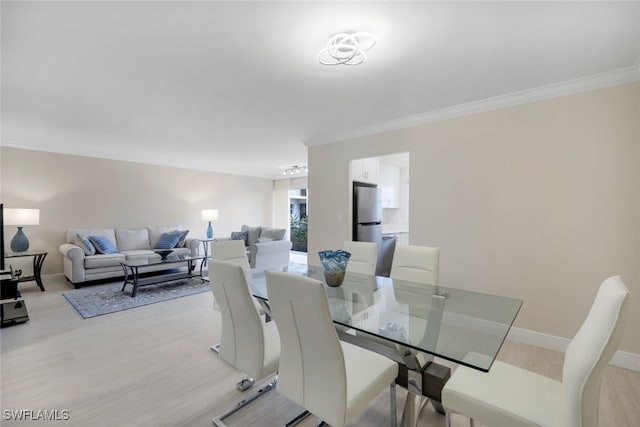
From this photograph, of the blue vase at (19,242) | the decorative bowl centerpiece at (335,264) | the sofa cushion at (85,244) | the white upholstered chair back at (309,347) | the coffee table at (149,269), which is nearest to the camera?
the white upholstered chair back at (309,347)

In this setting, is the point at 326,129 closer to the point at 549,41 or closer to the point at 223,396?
the point at 549,41

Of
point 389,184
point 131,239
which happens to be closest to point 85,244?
point 131,239

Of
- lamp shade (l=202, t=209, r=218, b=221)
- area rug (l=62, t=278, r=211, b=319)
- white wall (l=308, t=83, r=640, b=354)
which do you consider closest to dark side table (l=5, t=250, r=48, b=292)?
area rug (l=62, t=278, r=211, b=319)

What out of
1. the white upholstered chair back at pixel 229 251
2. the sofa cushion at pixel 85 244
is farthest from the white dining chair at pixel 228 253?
the sofa cushion at pixel 85 244

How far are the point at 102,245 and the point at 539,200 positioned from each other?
620 centimetres

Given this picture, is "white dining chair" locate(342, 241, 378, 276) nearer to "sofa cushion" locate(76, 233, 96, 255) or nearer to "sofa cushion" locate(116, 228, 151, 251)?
"sofa cushion" locate(76, 233, 96, 255)

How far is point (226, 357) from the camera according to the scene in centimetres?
170

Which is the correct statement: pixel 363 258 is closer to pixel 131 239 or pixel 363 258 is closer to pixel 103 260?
pixel 103 260

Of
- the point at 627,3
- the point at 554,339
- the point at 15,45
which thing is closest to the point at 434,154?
the point at 627,3

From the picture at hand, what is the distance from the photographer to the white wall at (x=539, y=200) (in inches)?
90.0

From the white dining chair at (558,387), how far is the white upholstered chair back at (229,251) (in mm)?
2093

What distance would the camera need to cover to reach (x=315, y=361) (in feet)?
3.94

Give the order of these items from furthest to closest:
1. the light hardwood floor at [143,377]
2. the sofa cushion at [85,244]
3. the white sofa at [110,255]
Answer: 1. the sofa cushion at [85,244]
2. the white sofa at [110,255]
3. the light hardwood floor at [143,377]

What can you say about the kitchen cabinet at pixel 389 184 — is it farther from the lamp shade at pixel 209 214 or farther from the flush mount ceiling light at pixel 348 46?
the lamp shade at pixel 209 214
